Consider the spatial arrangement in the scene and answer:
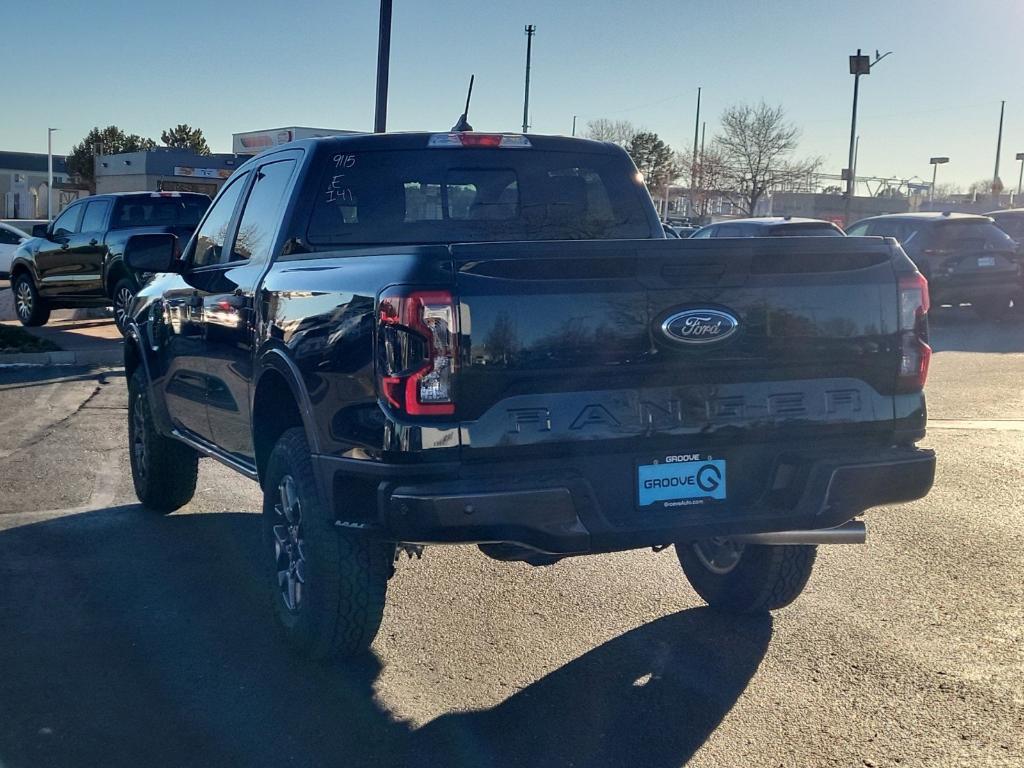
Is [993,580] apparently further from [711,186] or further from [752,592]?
[711,186]

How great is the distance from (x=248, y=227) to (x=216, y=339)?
0.55m

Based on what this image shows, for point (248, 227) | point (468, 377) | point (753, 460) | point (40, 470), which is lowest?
point (40, 470)

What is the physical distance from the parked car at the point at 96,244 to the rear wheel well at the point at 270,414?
11777 millimetres

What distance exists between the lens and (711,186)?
2488 inches

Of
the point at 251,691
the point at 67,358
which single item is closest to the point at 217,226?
the point at 251,691

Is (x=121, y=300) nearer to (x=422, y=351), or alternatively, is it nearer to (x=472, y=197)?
(x=472, y=197)

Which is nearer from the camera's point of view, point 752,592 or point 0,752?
point 0,752

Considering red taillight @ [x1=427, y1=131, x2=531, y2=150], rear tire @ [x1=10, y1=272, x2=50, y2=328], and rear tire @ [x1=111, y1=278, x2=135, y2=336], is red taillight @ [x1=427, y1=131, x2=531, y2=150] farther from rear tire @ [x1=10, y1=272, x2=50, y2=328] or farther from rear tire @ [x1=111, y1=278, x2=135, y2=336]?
rear tire @ [x1=10, y1=272, x2=50, y2=328]

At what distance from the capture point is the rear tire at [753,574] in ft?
16.6

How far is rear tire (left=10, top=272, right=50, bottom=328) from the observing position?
18281mm

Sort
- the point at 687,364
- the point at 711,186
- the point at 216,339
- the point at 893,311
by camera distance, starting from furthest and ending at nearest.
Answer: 1. the point at 711,186
2. the point at 216,339
3. the point at 893,311
4. the point at 687,364

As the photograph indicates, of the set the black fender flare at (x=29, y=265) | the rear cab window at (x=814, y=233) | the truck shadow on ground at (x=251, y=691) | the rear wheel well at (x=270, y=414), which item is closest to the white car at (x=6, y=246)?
the black fender flare at (x=29, y=265)

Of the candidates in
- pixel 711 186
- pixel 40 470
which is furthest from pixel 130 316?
pixel 711 186

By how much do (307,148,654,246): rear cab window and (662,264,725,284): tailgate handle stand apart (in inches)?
62.8
